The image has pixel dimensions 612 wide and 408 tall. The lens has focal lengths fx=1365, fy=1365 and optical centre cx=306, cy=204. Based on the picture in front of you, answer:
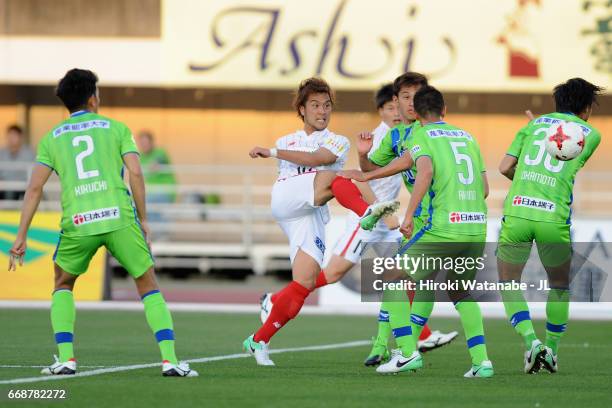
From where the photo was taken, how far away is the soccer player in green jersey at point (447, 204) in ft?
30.8

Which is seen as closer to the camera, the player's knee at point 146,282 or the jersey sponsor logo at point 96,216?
the jersey sponsor logo at point 96,216

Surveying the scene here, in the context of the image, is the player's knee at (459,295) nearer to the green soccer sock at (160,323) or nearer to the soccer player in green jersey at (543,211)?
the soccer player in green jersey at (543,211)

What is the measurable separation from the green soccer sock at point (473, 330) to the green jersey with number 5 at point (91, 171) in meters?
2.40

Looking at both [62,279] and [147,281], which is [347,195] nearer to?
[147,281]

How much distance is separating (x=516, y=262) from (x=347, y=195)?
4.58 ft

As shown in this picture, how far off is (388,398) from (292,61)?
59.4ft

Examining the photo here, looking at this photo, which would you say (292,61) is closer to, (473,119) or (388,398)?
(473,119)

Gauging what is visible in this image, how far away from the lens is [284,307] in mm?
10406

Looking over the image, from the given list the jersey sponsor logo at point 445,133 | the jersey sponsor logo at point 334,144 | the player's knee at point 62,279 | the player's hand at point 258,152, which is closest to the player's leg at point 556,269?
the jersey sponsor logo at point 445,133

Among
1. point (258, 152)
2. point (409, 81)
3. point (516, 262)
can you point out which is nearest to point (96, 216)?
point (258, 152)

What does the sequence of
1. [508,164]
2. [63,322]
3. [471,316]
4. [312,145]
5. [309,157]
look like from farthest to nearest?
[312,145]
[309,157]
[508,164]
[471,316]
[63,322]

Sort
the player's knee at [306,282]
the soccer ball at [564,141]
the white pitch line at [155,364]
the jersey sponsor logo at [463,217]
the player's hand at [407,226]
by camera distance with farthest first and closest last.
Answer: the player's knee at [306,282] → the soccer ball at [564,141] → the jersey sponsor logo at [463,217] → the player's hand at [407,226] → the white pitch line at [155,364]

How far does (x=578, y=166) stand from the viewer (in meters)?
10.1

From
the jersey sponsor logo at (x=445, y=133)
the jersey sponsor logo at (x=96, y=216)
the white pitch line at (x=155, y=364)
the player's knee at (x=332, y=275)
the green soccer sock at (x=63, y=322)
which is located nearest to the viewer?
the white pitch line at (x=155, y=364)
